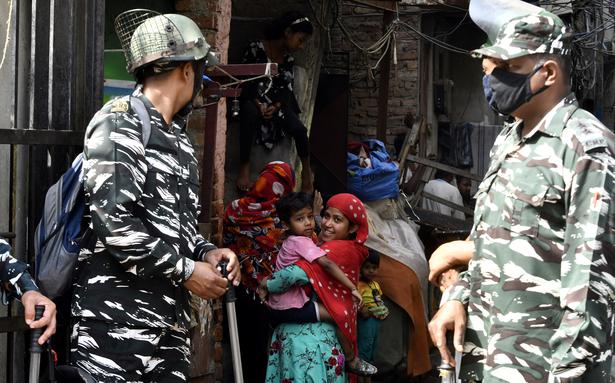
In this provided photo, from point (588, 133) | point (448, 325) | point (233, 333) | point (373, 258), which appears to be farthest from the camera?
point (373, 258)

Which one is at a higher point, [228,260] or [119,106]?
[119,106]

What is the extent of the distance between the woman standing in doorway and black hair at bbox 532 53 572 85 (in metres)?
4.41

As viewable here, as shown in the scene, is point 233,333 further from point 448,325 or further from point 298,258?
point 298,258

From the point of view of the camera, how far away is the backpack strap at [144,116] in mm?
4234

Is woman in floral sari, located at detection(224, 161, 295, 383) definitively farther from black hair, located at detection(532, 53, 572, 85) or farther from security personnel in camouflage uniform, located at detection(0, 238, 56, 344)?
black hair, located at detection(532, 53, 572, 85)

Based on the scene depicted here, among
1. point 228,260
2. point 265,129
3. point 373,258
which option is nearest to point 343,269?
point 373,258

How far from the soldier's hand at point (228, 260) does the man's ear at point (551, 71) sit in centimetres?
155

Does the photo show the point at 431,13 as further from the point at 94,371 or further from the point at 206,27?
the point at 94,371

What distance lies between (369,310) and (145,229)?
3.80 metres

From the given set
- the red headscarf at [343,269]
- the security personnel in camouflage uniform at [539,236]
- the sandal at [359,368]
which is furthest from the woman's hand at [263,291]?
the security personnel in camouflage uniform at [539,236]

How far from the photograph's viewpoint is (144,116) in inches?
168

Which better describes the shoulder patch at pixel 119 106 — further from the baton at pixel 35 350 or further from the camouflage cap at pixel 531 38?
the camouflage cap at pixel 531 38

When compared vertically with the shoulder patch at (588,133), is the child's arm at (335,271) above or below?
below

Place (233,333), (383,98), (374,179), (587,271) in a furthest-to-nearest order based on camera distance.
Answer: (383,98) < (374,179) < (233,333) < (587,271)
